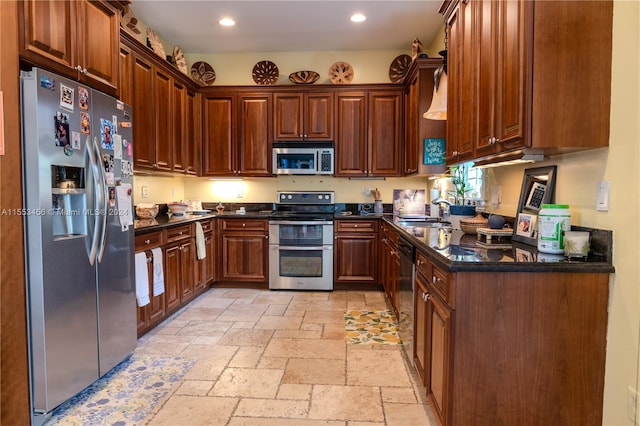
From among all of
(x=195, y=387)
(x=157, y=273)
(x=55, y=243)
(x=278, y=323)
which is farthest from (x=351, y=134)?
(x=55, y=243)

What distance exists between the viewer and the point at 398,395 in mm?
2207

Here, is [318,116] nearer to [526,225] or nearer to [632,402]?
[526,225]

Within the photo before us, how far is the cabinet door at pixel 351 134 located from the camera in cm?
459

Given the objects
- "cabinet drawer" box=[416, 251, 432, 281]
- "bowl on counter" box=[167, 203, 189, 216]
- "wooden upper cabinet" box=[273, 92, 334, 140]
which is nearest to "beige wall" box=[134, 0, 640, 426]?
"cabinet drawer" box=[416, 251, 432, 281]

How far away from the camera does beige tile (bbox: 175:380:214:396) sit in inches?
87.8

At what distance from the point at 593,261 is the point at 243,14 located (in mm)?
3738

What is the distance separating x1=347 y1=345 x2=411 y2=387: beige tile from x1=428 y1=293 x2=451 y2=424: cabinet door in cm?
46

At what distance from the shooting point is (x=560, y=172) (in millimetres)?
1910

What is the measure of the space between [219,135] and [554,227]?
3.98 metres

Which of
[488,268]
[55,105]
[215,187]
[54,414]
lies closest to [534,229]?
[488,268]

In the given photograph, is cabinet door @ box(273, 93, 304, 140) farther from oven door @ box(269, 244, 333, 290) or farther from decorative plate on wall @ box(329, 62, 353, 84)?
oven door @ box(269, 244, 333, 290)

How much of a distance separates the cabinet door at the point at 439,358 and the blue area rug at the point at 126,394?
1520 mm

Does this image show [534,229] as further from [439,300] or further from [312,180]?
[312,180]

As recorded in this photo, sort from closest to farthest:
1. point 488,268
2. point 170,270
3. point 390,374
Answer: point 488,268 → point 390,374 → point 170,270
